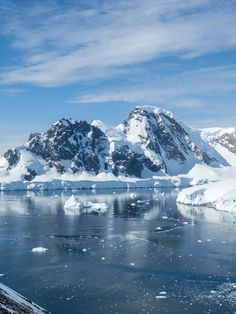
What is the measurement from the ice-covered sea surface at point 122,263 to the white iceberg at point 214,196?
20.6 m

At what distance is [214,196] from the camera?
133 metres

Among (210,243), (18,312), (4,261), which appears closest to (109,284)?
(4,261)

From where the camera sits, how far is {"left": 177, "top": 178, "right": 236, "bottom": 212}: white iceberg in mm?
122812

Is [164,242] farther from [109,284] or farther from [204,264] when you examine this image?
[109,284]

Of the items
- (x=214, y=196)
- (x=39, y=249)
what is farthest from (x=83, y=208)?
(x=39, y=249)

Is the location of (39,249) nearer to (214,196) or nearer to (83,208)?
(83,208)

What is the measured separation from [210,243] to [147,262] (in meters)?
16.0

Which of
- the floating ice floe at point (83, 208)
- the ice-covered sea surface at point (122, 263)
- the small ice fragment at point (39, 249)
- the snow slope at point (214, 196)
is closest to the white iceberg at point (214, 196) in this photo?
the snow slope at point (214, 196)

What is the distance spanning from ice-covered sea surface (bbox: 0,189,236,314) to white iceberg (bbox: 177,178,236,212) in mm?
20648

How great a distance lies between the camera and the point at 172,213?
11669 cm

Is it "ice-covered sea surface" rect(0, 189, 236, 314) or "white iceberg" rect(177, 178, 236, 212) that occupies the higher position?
"white iceberg" rect(177, 178, 236, 212)

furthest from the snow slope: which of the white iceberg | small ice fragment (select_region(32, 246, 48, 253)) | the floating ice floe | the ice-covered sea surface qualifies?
small ice fragment (select_region(32, 246, 48, 253))

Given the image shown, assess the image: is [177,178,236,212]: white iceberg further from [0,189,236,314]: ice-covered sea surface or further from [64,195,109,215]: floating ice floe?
[64,195,109,215]: floating ice floe

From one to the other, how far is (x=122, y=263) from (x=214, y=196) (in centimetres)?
7646
